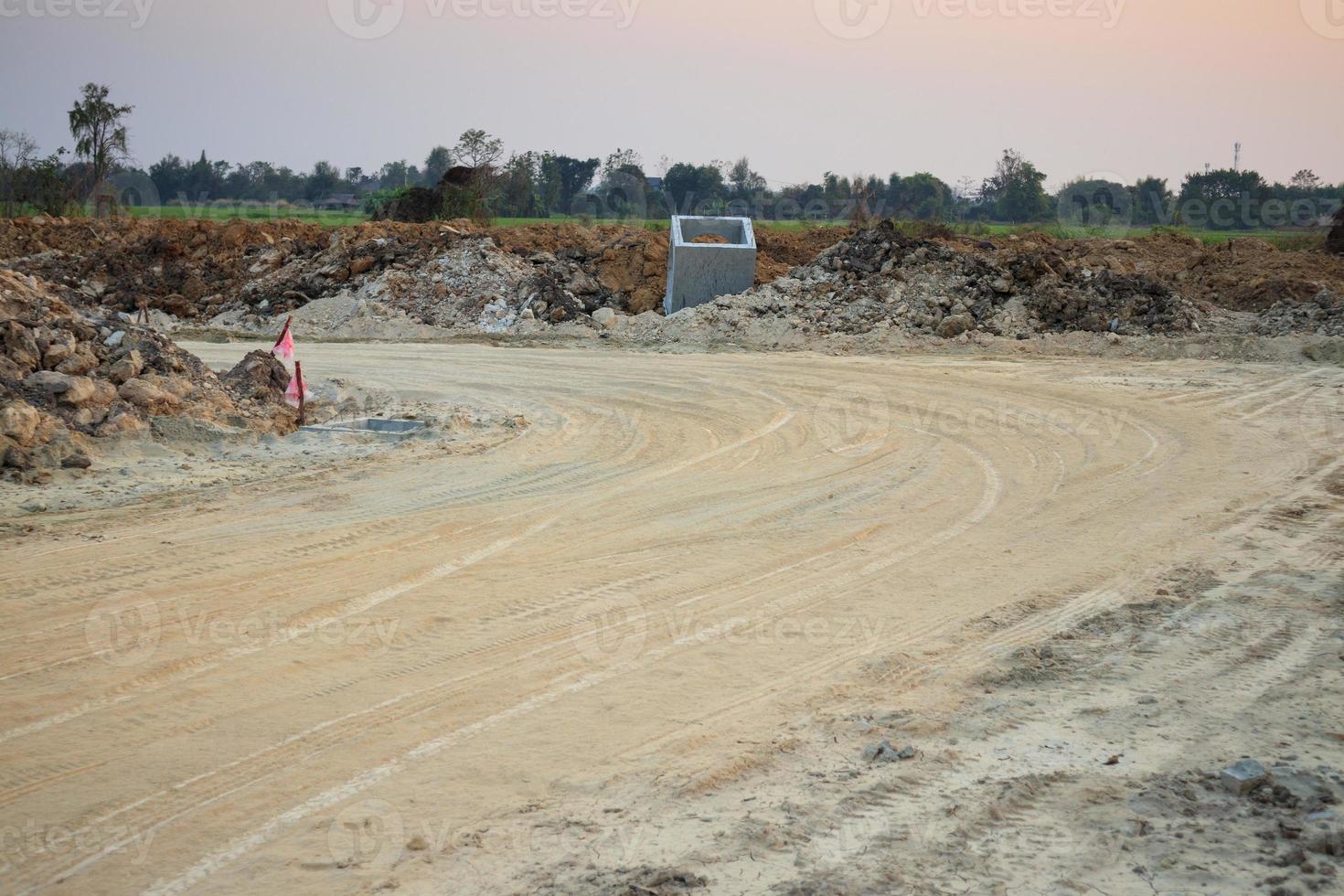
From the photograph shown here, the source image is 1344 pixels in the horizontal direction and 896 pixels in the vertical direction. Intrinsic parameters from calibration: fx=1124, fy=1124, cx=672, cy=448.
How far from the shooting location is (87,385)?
11.5m

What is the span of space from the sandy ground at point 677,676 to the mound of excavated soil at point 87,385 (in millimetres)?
1748

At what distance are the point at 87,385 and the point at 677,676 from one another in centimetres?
830

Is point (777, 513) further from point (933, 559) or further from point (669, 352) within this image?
point (669, 352)

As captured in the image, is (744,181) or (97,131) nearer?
(97,131)

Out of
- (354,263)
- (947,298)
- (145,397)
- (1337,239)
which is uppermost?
(1337,239)

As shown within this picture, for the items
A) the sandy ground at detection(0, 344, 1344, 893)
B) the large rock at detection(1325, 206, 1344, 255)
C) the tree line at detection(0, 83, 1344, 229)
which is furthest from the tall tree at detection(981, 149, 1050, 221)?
the sandy ground at detection(0, 344, 1344, 893)

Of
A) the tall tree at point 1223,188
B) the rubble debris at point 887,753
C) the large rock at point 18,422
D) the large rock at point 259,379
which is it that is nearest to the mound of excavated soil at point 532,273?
the large rock at point 259,379

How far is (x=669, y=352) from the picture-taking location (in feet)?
70.7

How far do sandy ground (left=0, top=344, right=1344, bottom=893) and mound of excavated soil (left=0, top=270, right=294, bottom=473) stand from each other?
1.75 meters

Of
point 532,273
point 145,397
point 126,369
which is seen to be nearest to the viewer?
point 145,397

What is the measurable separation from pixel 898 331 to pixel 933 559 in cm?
1480

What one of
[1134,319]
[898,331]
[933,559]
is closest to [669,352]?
[898,331]

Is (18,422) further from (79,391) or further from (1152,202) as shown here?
(1152,202)

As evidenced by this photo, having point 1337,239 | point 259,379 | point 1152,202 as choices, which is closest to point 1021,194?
point 1152,202
